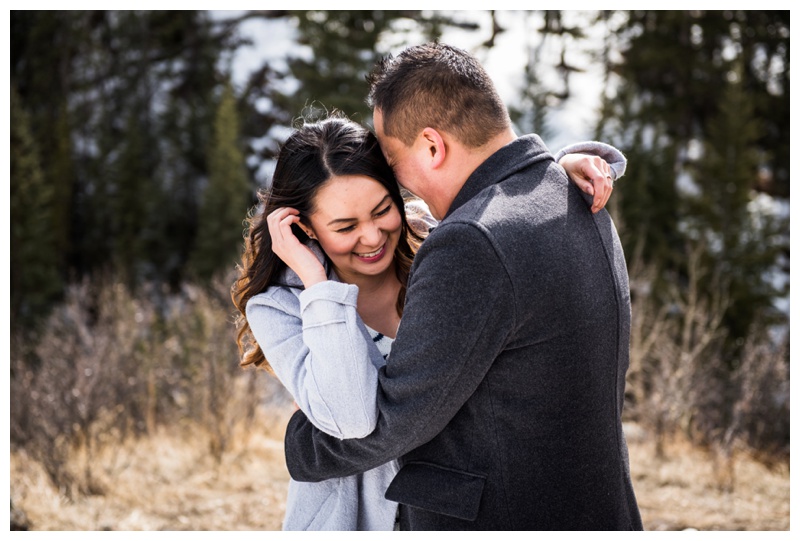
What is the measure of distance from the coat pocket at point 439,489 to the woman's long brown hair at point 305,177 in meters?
0.61

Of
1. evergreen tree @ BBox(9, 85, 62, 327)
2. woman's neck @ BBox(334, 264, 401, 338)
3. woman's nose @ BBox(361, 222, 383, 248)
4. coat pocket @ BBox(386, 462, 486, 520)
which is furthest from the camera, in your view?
evergreen tree @ BBox(9, 85, 62, 327)

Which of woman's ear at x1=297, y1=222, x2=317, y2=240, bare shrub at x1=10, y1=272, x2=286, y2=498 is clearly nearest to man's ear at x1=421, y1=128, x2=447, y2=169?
woman's ear at x1=297, y1=222, x2=317, y2=240

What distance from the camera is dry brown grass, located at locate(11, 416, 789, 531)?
575 cm

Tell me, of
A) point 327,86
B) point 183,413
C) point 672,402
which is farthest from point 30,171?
point 672,402

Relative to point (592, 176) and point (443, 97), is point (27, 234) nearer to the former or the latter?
point (443, 97)

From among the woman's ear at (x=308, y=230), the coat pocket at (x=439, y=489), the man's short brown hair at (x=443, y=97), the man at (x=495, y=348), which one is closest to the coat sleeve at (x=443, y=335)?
the man at (x=495, y=348)

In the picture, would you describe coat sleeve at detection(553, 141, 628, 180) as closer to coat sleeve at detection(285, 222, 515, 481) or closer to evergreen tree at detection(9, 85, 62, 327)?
coat sleeve at detection(285, 222, 515, 481)

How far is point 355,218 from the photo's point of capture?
7.39ft

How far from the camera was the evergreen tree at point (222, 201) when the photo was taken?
18.1 m

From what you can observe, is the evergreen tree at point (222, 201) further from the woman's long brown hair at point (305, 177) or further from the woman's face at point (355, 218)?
the woman's face at point (355, 218)

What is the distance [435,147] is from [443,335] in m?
0.54

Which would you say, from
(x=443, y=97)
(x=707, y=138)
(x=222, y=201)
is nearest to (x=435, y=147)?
(x=443, y=97)

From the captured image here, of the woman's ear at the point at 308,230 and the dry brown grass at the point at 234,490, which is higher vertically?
the woman's ear at the point at 308,230

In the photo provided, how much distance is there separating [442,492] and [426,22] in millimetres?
17599
